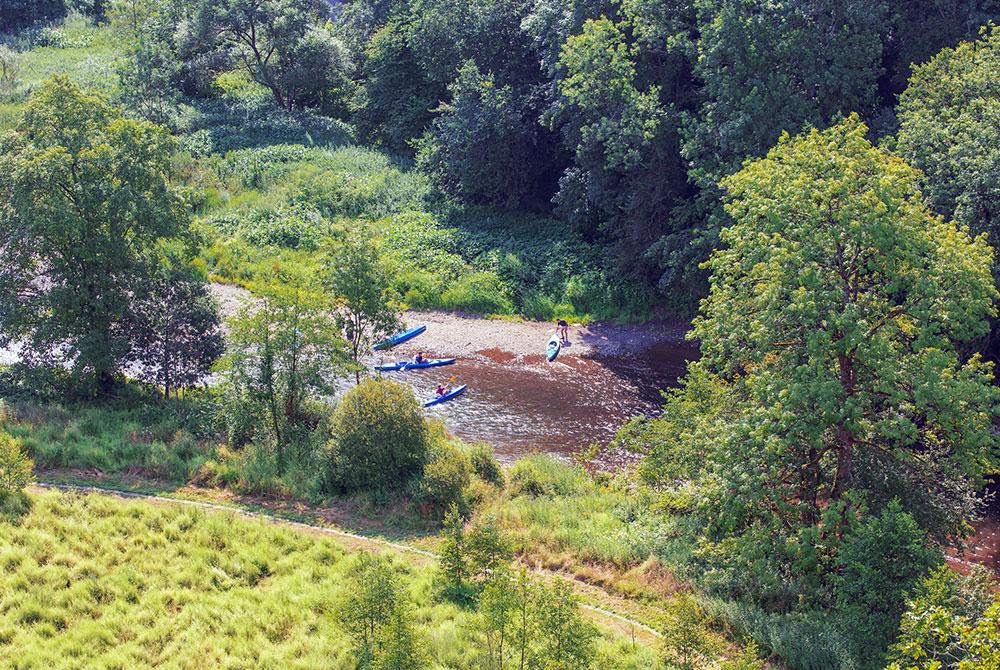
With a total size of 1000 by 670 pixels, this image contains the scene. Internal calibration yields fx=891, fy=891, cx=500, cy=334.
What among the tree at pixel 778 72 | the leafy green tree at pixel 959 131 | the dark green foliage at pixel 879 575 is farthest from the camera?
the tree at pixel 778 72

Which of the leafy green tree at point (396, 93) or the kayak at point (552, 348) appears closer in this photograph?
the kayak at point (552, 348)

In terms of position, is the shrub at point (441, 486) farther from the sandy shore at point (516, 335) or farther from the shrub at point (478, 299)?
the shrub at point (478, 299)

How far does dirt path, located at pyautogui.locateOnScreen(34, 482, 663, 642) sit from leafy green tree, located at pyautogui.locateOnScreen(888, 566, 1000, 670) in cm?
563

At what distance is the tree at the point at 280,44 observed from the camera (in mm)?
62750

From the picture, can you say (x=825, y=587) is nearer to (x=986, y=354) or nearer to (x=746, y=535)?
(x=746, y=535)

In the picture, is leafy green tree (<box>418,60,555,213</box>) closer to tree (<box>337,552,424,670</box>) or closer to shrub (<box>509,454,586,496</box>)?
shrub (<box>509,454,586,496</box>)

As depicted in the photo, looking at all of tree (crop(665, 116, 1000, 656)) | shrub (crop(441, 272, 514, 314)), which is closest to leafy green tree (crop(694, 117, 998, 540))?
tree (crop(665, 116, 1000, 656))

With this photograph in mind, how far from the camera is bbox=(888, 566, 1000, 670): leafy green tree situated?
1327 cm

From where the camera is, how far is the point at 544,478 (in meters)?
29.3

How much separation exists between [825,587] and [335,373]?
16703mm

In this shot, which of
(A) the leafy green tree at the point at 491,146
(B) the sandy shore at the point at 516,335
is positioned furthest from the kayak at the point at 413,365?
(A) the leafy green tree at the point at 491,146

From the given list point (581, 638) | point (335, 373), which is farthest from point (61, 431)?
point (581, 638)

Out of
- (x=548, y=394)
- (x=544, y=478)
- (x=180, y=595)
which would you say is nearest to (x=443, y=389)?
Result: (x=548, y=394)

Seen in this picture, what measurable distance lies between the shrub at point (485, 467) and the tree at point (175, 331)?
34.9ft
